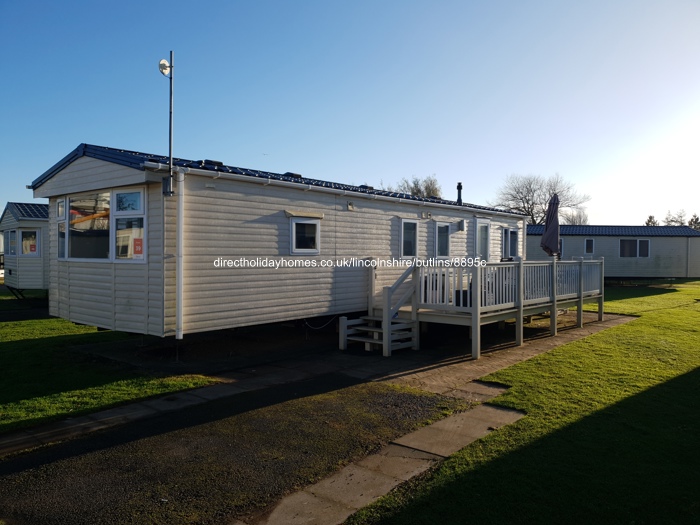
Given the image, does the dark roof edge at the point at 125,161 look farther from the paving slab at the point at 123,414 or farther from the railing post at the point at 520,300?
the railing post at the point at 520,300

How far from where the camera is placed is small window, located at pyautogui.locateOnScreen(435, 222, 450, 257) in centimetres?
1276

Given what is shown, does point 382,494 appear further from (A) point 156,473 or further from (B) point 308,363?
(B) point 308,363

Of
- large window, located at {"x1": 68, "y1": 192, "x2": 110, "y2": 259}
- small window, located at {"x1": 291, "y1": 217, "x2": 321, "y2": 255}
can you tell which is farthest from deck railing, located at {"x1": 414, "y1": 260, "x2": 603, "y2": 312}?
large window, located at {"x1": 68, "y1": 192, "x2": 110, "y2": 259}

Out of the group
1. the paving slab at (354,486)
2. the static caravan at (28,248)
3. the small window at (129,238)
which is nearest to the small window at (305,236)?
the small window at (129,238)

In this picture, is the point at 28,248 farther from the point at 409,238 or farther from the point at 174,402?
the point at 174,402

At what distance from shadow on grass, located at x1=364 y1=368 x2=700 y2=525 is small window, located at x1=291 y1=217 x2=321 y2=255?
5.30 metres

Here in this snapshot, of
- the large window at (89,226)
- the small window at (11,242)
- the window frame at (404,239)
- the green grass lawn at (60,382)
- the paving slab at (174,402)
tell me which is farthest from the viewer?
the small window at (11,242)

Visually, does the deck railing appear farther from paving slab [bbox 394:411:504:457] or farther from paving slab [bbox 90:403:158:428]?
paving slab [bbox 90:403:158:428]

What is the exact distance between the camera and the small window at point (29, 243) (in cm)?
1908

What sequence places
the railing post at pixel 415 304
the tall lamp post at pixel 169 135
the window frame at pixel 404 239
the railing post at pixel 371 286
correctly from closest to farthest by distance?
the tall lamp post at pixel 169 135 < the railing post at pixel 415 304 < the railing post at pixel 371 286 < the window frame at pixel 404 239

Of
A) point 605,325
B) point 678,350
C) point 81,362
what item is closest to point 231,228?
point 81,362

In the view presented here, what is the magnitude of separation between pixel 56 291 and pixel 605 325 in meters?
12.1

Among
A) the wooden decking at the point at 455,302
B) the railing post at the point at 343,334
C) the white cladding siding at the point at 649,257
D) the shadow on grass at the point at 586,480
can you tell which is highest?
the white cladding siding at the point at 649,257

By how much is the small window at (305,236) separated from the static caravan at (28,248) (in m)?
13.2
